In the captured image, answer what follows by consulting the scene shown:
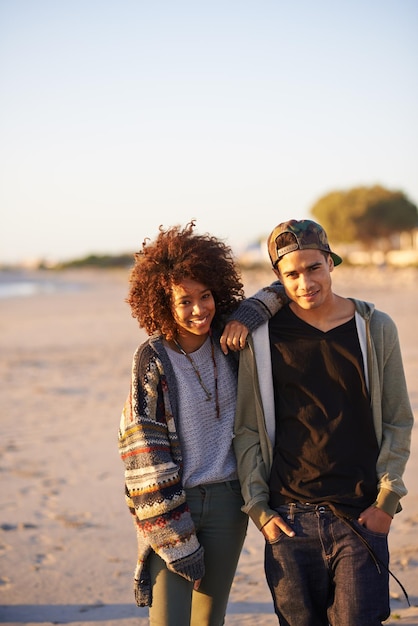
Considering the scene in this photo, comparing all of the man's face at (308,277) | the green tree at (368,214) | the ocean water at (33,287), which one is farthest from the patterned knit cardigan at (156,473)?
the green tree at (368,214)

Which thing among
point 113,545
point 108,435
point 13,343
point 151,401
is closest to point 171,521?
point 151,401

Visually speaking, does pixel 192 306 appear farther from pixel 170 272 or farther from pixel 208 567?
pixel 208 567

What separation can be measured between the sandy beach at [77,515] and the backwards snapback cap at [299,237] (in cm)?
229

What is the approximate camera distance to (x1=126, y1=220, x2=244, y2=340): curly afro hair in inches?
119

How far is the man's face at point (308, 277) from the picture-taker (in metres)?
2.87

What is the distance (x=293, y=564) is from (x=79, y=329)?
1814 centimetres

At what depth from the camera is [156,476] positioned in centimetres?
280

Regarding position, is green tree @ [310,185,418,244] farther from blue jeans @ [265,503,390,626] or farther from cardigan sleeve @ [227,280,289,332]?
blue jeans @ [265,503,390,626]

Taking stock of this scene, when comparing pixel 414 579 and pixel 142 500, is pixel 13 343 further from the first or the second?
pixel 142 500

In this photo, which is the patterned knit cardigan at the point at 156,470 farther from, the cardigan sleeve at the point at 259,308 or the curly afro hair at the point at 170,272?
the curly afro hair at the point at 170,272

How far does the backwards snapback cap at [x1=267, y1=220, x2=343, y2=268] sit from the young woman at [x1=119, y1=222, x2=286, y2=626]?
23cm

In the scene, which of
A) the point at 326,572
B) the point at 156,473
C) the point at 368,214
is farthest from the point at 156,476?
the point at 368,214

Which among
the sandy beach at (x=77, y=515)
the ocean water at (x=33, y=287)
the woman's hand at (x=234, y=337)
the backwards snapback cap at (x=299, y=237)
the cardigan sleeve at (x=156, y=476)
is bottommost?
the sandy beach at (x=77, y=515)

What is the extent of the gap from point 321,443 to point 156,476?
0.63 meters
